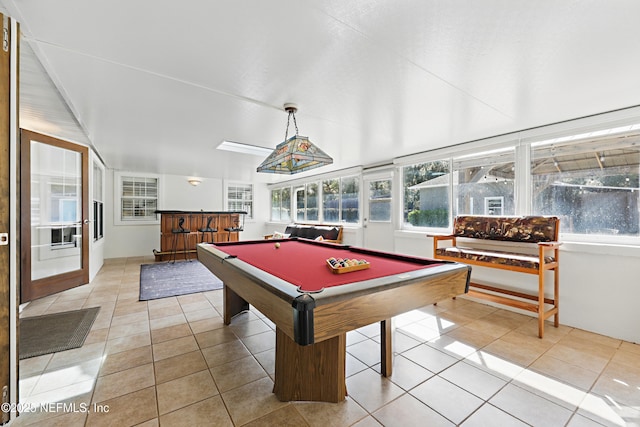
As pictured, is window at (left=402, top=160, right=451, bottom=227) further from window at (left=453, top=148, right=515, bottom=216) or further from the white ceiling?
the white ceiling

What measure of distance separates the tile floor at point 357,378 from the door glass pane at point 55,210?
4.97ft

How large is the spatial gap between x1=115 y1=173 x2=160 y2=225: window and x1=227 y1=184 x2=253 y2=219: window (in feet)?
6.83

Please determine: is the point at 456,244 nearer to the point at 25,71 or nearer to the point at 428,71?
the point at 428,71

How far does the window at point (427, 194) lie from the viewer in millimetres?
4512

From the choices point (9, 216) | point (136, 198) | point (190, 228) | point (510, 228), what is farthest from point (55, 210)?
point (510, 228)

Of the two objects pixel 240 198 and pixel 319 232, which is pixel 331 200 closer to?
pixel 319 232

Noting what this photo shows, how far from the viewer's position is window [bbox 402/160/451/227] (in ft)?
14.8

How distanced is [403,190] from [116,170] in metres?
7.05

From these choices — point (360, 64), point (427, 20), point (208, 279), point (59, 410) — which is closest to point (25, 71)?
point (59, 410)

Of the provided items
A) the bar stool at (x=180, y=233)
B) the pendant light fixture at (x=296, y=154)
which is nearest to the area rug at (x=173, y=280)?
the bar stool at (x=180, y=233)

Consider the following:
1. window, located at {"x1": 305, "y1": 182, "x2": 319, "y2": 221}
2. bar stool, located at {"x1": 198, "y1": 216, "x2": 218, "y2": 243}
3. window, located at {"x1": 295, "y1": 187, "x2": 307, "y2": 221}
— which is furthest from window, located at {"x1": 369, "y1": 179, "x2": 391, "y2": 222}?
bar stool, located at {"x1": 198, "y1": 216, "x2": 218, "y2": 243}

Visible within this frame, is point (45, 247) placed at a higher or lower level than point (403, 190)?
lower

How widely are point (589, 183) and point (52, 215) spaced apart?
6.82 meters

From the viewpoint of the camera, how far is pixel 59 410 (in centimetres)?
165
